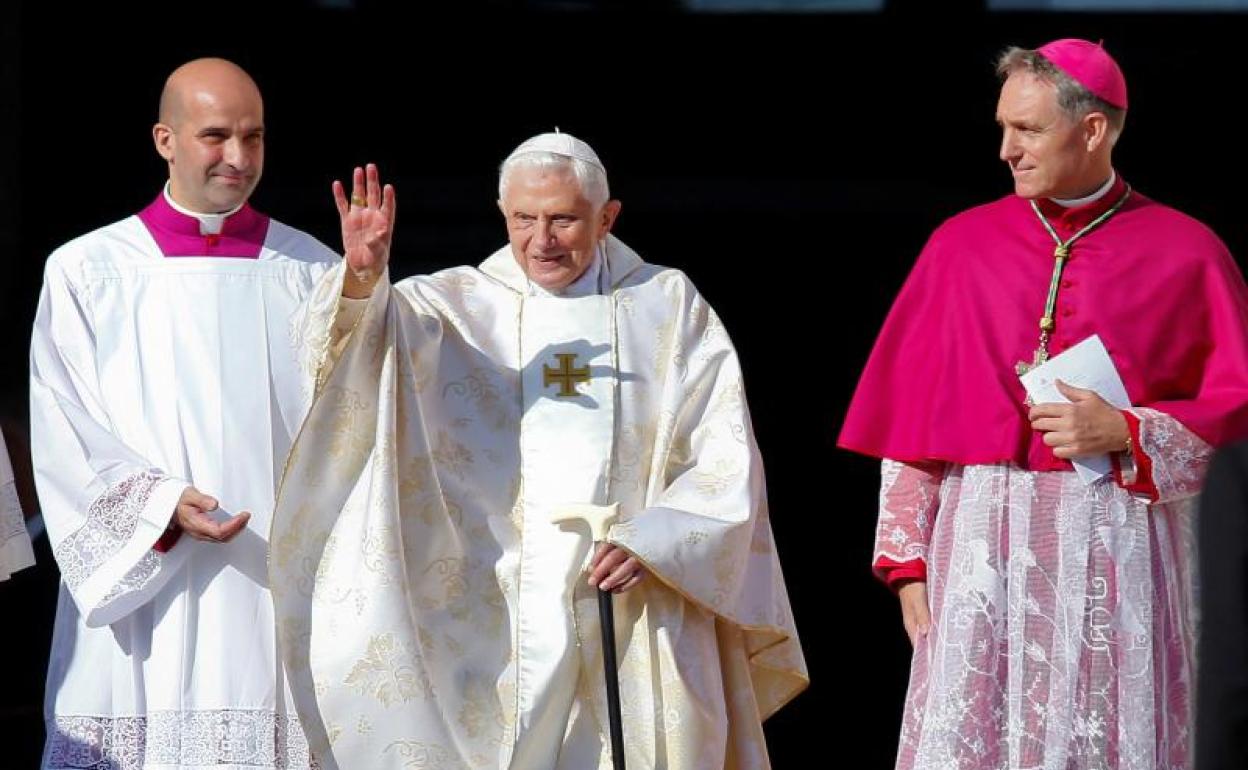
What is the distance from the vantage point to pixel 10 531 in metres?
5.95

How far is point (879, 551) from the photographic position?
563 centimetres

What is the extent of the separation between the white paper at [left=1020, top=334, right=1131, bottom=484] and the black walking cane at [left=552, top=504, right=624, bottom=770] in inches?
37.6

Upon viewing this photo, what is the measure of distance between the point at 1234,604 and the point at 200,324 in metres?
3.22

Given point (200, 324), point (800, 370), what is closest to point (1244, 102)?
point (800, 370)

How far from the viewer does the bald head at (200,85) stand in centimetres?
609

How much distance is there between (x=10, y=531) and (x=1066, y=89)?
247cm

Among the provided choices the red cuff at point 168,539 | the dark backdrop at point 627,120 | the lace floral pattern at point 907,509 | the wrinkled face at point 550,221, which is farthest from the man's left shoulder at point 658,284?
the dark backdrop at point 627,120

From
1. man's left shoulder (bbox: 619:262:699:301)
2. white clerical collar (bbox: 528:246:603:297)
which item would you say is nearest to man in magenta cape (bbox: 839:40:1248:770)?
man's left shoulder (bbox: 619:262:699:301)

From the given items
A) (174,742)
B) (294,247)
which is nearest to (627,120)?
(294,247)

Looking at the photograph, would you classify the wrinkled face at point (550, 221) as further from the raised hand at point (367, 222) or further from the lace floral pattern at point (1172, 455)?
the lace floral pattern at point (1172, 455)

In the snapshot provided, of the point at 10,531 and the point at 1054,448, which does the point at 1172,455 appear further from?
the point at 10,531

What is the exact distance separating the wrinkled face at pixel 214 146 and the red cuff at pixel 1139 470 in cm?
207

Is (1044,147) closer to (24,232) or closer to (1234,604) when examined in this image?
(1234,604)

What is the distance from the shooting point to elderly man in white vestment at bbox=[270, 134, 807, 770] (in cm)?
573
